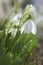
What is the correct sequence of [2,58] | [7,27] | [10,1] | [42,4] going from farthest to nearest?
1. [10,1]
2. [42,4]
3. [7,27]
4. [2,58]

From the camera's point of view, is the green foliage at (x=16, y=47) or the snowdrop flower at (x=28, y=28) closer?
the green foliage at (x=16, y=47)

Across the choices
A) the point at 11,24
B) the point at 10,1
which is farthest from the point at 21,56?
the point at 10,1

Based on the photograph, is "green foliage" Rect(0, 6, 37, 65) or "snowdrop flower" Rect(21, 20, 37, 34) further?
"snowdrop flower" Rect(21, 20, 37, 34)

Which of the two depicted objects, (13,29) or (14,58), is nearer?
(14,58)

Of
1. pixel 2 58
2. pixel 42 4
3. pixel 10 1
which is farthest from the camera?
pixel 10 1

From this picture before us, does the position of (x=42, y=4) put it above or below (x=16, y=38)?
below

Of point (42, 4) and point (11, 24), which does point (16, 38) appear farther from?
point (42, 4)

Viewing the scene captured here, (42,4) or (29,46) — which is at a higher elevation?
(29,46)

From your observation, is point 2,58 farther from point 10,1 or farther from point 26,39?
point 10,1

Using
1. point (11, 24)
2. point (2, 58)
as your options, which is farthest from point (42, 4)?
point (2, 58)
